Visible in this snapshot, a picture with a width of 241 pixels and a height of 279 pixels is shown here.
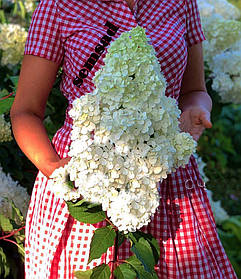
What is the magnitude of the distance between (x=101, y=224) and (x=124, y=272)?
8.2 inches

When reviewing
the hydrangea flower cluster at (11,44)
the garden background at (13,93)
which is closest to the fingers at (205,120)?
the garden background at (13,93)

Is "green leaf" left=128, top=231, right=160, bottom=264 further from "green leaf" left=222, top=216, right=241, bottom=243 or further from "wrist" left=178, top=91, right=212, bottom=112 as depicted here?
"green leaf" left=222, top=216, right=241, bottom=243

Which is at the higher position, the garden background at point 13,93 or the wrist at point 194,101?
the wrist at point 194,101

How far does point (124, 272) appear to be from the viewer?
1.15m

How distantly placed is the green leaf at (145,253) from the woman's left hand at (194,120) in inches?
13.5

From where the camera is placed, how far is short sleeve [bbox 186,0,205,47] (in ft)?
5.01

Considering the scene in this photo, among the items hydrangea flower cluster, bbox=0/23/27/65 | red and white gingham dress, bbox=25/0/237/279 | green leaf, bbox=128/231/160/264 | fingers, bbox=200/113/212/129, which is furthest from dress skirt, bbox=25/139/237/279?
hydrangea flower cluster, bbox=0/23/27/65

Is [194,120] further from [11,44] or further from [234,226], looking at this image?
[234,226]

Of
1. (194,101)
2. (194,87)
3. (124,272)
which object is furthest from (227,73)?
A: (124,272)

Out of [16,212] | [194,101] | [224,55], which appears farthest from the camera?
[224,55]

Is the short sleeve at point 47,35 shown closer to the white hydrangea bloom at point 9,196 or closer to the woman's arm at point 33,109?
the woman's arm at point 33,109

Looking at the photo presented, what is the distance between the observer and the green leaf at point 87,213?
43.9 inches

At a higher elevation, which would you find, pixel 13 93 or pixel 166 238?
pixel 13 93

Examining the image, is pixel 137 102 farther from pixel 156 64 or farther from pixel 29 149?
pixel 29 149
